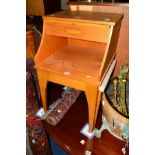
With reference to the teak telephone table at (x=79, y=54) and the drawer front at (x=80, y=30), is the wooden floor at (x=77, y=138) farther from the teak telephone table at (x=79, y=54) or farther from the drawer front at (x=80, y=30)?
the drawer front at (x=80, y=30)

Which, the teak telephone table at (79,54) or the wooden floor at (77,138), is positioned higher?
the teak telephone table at (79,54)

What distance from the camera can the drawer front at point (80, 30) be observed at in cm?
81

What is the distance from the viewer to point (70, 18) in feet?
2.85

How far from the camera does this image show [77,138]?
999 millimetres

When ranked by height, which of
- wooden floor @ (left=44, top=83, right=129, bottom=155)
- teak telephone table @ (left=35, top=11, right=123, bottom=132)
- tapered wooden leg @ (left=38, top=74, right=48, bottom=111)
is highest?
teak telephone table @ (left=35, top=11, right=123, bottom=132)

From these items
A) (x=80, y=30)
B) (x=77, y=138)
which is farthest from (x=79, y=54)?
(x=77, y=138)

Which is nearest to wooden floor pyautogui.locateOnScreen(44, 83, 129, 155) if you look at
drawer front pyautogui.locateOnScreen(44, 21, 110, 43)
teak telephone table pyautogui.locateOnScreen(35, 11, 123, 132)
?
teak telephone table pyautogui.locateOnScreen(35, 11, 123, 132)

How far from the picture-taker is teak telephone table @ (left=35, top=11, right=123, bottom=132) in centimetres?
83

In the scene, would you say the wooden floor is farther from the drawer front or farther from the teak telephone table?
the drawer front

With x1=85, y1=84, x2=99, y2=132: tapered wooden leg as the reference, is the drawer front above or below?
above

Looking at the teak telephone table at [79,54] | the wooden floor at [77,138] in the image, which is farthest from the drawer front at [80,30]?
the wooden floor at [77,138]
